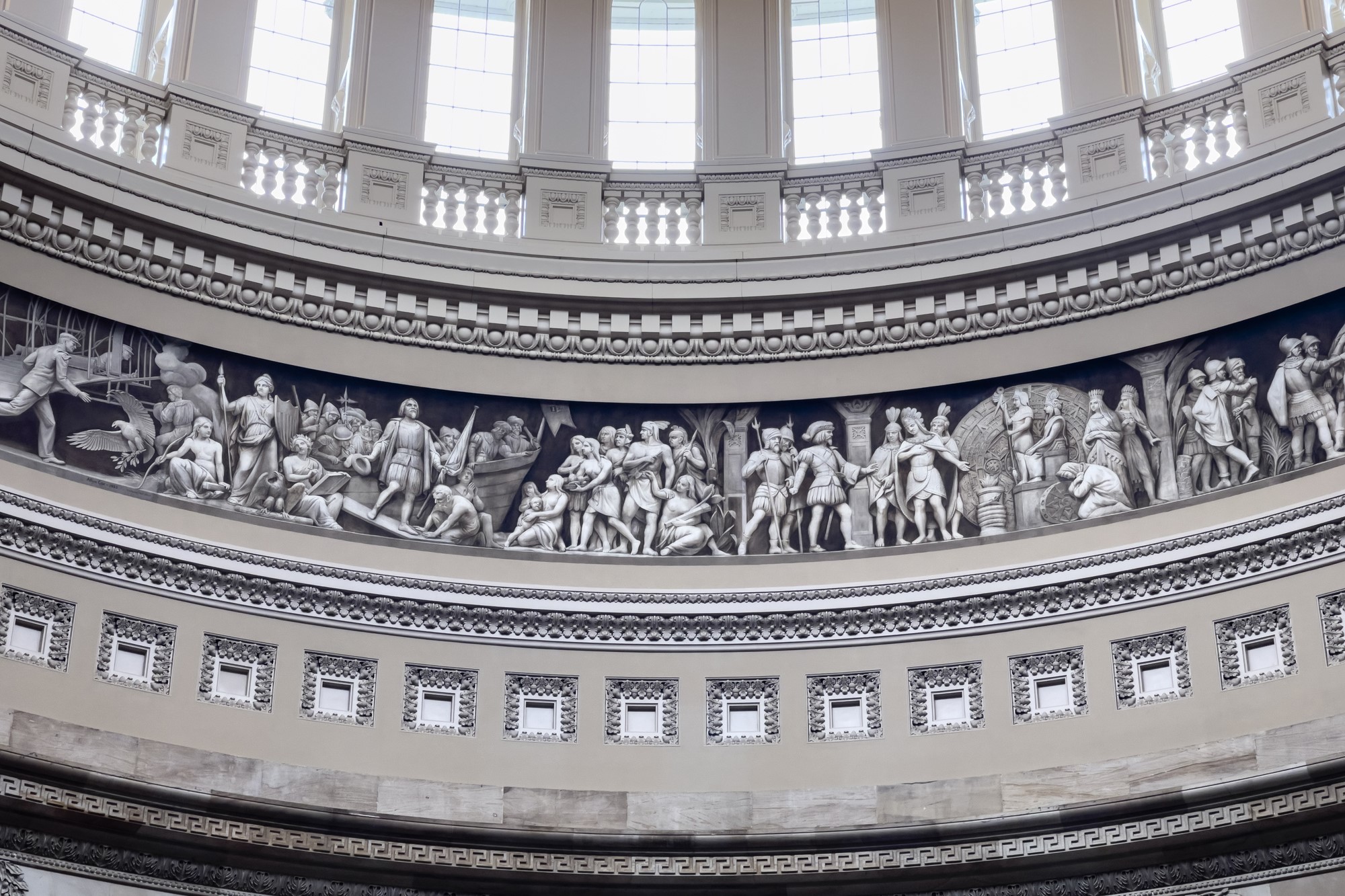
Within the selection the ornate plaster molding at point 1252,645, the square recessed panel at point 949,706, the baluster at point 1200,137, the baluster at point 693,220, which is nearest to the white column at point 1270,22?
the baluster at point 1200,137

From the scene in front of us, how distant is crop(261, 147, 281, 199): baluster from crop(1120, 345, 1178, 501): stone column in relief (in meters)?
9.84

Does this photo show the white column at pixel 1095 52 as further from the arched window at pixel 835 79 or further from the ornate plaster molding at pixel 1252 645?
the ornate plaster molding at pixel 1252 645

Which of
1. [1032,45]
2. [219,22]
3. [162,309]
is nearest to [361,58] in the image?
[219,22]

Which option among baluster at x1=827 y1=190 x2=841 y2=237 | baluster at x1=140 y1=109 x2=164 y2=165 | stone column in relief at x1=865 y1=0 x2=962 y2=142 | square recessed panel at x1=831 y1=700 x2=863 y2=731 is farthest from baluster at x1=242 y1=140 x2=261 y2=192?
square recessed panel at x1=831 y1=700 x2=863 y2=731

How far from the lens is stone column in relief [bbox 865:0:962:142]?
26016 mm

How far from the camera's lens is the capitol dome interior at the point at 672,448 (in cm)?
2111

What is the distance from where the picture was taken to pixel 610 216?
85.5 ft

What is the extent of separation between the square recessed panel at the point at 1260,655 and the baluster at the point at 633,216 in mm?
8825

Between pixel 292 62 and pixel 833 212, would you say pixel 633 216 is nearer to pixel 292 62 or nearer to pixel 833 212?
pixel 833 212

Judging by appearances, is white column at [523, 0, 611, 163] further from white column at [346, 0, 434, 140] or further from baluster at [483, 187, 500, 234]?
white column at [346, 0, 434, 140]

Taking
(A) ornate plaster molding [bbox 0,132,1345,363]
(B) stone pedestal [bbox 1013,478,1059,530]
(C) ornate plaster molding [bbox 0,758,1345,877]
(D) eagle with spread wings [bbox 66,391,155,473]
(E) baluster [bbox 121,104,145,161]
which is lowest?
(C) ornate plaster molding [bbox 0,758,1345,877]

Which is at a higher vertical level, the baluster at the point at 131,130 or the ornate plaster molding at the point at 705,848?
the baluster at the point at 131,130

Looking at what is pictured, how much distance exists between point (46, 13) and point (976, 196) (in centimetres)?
1083

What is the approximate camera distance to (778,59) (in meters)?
26.9
